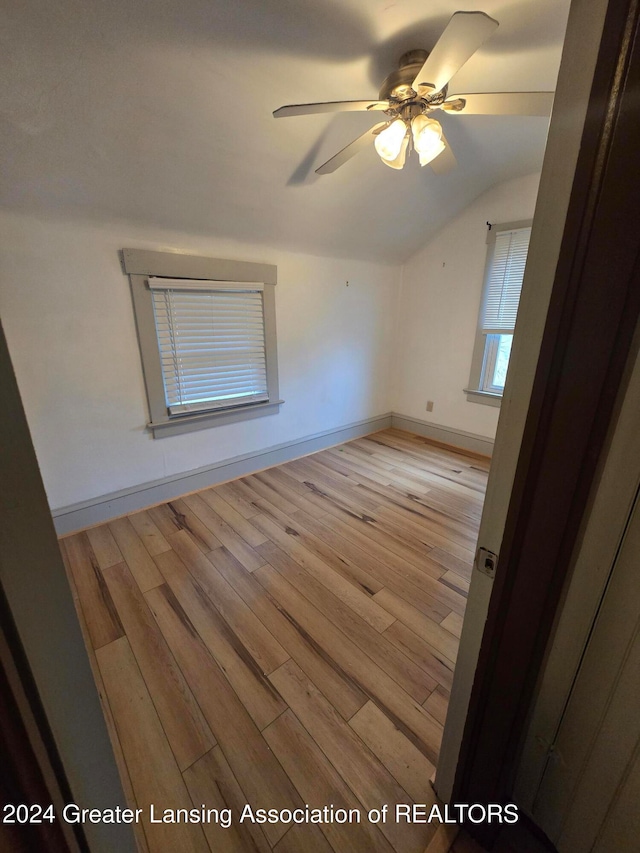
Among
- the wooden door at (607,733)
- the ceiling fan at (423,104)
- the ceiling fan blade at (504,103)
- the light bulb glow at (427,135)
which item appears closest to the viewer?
the wooden door at (607,733)

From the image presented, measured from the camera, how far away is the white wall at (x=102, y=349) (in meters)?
1.83

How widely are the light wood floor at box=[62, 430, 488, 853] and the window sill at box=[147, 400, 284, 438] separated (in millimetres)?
564

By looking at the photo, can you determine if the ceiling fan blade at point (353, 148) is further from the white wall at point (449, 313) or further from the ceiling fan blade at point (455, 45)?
the white wall at point (449, 313)

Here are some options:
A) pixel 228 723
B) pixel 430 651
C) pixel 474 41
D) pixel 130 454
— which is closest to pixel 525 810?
pixel 430 651

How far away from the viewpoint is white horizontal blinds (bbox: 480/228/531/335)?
2883 millimetres

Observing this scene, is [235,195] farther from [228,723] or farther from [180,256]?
[228,723]

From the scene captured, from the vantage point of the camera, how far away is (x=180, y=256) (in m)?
2.24

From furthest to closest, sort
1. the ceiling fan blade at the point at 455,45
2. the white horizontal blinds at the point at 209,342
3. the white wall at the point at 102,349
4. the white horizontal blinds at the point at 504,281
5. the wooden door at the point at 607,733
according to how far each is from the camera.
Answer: the white horizontal blinds at the point at 504,281 → the white horizontal blinds at the point at 209,342 → the white wall at the point at 102,349 → the ceiling fan blade at the point at 455,45 → the wooden door at the point at 607,733

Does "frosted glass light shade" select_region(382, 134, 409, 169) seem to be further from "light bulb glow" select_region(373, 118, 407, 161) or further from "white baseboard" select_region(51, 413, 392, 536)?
"white baseboard" select_region(51, 413, 392, 536)

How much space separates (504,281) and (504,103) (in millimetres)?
1929

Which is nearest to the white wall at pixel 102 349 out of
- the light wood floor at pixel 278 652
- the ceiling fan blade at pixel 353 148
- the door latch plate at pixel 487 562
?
the light wood floor at pixel 278 652

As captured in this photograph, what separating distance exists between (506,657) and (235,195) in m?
2.59

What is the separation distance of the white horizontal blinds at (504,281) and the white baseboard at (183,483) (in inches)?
67.0

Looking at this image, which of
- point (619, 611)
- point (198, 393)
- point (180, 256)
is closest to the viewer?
point (619, 611)
